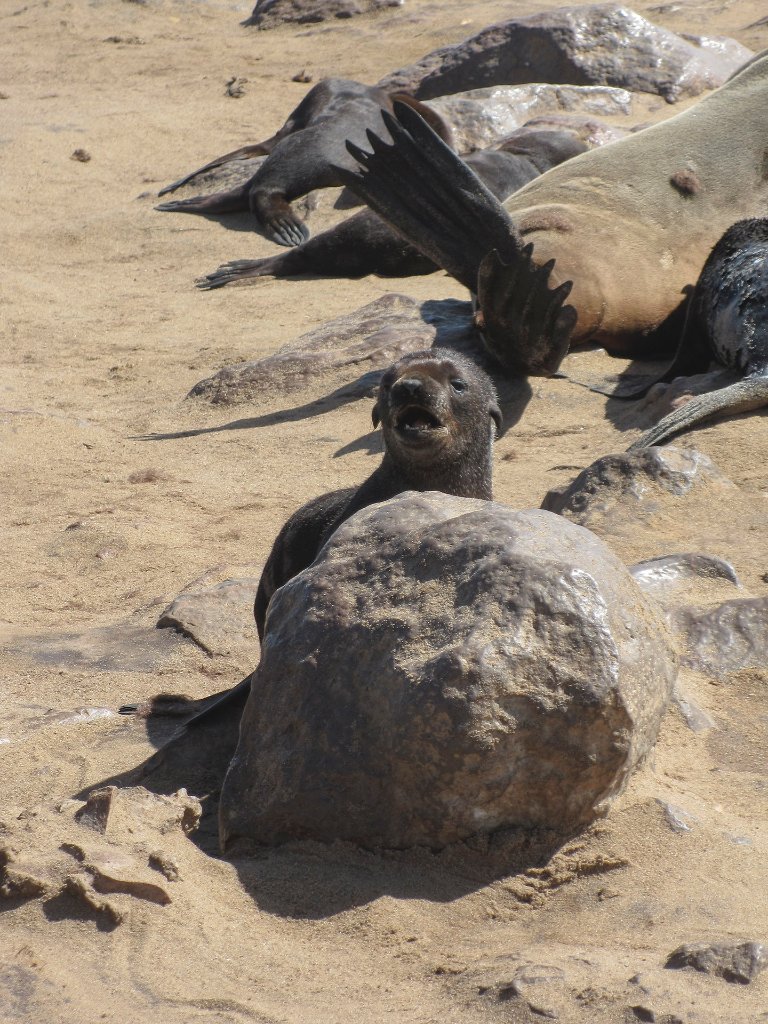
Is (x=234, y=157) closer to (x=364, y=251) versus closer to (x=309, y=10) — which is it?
(x=364, y=251)

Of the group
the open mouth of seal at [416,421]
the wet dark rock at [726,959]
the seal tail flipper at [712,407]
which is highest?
the open mouth of seal at [416,421]

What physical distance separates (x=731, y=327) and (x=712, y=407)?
0.80m

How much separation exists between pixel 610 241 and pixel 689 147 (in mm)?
985

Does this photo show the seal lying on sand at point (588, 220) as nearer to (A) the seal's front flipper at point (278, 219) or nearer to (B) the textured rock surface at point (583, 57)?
(A) the seal's front flipper at point (278, 219)

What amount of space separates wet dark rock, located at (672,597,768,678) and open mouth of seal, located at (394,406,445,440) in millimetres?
1019

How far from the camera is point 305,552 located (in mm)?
3949

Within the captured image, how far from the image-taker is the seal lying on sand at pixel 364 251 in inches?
350

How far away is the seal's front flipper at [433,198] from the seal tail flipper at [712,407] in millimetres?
1615

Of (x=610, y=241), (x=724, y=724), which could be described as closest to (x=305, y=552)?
(x=724, y=724)

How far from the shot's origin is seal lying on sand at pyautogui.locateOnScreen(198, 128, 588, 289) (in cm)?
890

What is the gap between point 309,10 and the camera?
17.3 m

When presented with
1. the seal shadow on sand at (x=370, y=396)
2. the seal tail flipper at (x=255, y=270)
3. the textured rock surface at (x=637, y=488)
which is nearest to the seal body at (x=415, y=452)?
the textured rock surface at (x=637, y=488)

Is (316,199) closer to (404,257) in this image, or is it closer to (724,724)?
(404,257)

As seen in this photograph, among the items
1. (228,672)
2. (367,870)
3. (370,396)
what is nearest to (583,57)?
(370,396)
